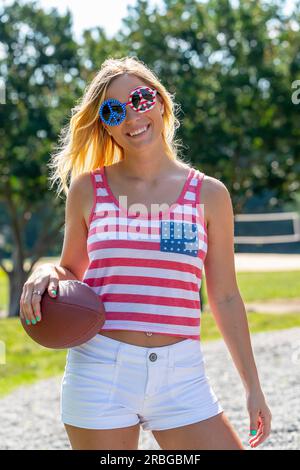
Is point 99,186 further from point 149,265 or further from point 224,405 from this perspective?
point 224,405

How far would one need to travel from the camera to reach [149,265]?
2.51 metres

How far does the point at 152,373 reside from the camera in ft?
8.04

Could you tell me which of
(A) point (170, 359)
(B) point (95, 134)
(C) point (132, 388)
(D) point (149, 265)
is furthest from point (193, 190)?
(C) point (132, 388)

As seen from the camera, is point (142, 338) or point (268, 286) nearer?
point (142, 338)

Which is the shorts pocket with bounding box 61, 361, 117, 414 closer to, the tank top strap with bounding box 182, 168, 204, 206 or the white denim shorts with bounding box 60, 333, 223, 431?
the white denim shorts with bounding box 60, 333, 223, 431

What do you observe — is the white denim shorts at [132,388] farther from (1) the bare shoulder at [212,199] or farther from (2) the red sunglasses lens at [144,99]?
(2) the red sunglasses lens at [144,99]

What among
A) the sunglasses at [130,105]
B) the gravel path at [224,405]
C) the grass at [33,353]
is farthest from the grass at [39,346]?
the sunglasses at [130,105]

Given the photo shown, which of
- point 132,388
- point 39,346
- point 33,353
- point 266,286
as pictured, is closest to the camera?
point 132,388

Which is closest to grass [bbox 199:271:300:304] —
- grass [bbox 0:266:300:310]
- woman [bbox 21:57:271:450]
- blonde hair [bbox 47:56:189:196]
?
grass [bbox 0:266:300:310]

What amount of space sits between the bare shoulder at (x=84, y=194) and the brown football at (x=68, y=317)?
240 mm

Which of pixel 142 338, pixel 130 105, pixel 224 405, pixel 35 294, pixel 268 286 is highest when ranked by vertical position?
pixel 130 105

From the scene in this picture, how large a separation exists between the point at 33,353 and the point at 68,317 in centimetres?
1053

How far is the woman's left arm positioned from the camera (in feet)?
8.61

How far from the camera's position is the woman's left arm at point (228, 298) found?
2.62 metres
